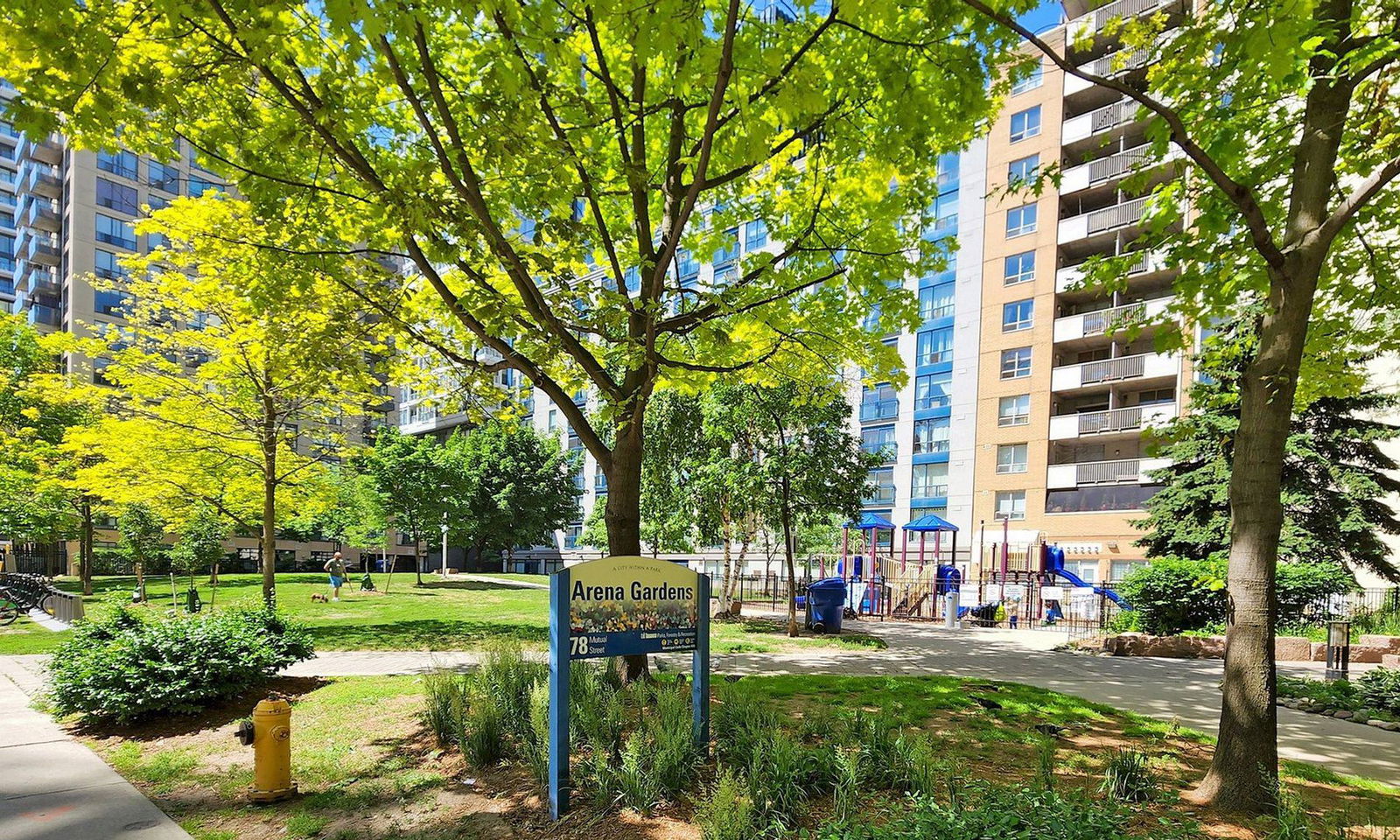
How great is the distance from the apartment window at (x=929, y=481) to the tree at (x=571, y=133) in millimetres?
31911

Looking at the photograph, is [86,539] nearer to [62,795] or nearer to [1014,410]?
[62,795]

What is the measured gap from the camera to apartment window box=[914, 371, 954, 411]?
136 ft

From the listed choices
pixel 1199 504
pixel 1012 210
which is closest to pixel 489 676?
pixel 1199 504

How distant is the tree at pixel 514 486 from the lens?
49.8 meters

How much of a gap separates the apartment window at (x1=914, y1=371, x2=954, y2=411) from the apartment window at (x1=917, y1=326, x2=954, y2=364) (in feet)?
2.88

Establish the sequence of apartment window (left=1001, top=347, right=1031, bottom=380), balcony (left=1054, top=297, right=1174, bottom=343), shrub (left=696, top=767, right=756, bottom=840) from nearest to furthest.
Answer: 1. shrub (left=696, top=767, right=756, bottom=840)
2. balcony (left=1054, top=297, right=1174, bottom=343)
3. apartment window (left=1001, top=347, right=1031, bottom=380)

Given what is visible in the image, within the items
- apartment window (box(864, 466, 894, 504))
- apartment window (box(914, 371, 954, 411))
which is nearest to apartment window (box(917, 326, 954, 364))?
apartment window (box(914, 371, 954, 411))

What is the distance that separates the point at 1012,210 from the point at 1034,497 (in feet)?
48.6

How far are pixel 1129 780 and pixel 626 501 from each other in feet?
17.3

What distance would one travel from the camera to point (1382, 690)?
9.68 metres

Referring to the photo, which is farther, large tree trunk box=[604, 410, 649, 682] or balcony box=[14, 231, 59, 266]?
balcony box=[14, 231, 59, 266]

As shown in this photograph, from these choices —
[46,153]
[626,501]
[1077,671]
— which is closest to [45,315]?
[46,153]

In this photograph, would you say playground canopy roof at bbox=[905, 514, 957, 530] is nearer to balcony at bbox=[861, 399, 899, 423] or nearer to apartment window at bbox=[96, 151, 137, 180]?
balcony at bbox=[861, 399, 899, 423]

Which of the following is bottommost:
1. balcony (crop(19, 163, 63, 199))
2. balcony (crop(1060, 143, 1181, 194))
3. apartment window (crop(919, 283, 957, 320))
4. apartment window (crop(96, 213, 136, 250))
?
apartment window (crop(919, 283, 957, 320))
